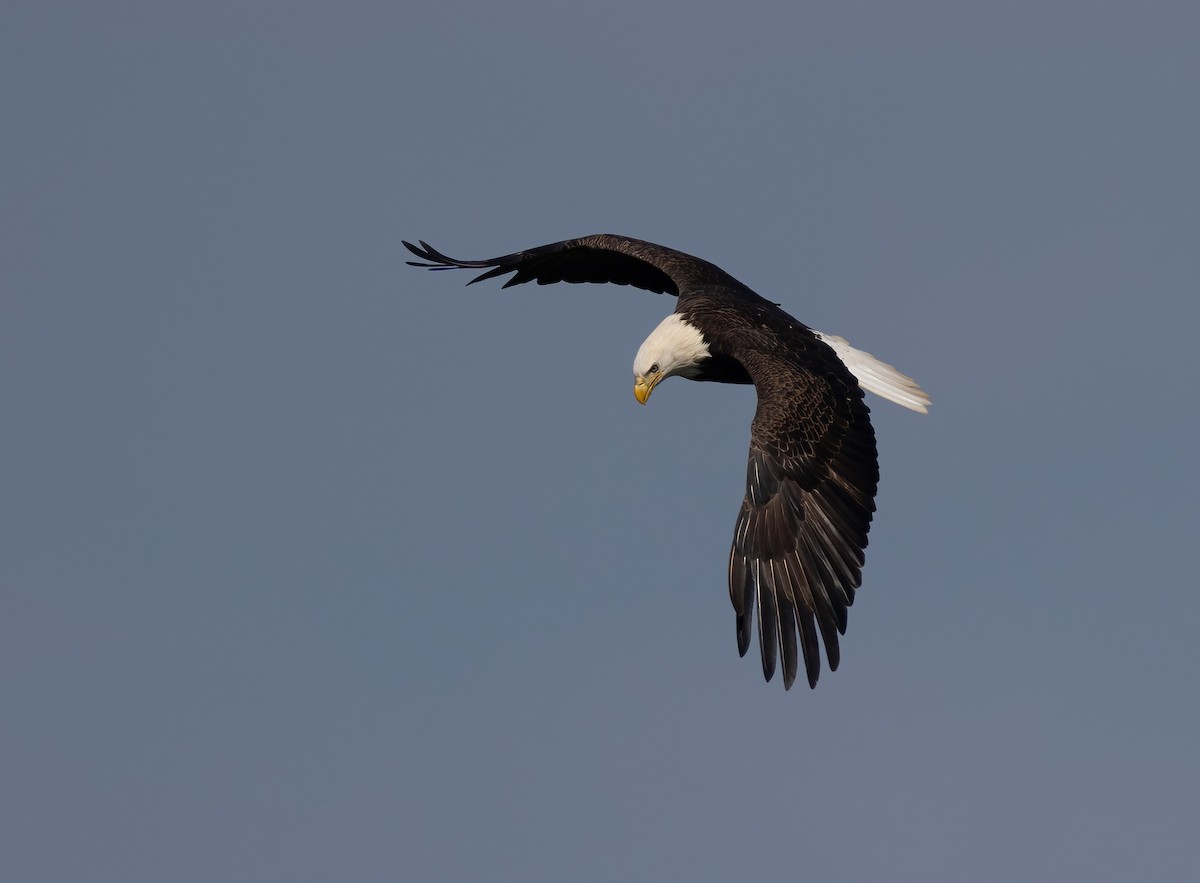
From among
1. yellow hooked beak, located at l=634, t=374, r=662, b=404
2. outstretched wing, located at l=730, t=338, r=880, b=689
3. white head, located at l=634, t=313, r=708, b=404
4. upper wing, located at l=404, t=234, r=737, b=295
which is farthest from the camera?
upper wing, located at l=404, t=234, r=737, b=295

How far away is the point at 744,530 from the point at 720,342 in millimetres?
1967

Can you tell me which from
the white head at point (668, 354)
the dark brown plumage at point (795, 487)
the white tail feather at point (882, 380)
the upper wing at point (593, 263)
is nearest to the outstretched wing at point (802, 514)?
the dark brown plumage at point (795, 487)

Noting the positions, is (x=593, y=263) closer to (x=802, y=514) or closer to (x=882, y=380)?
(x=882, y=380)

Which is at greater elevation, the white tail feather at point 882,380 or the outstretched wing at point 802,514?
the white tail feather at point 882,380

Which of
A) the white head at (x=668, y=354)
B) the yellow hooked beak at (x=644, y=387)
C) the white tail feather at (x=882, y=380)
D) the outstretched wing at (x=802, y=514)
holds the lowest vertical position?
the outstretched wing at (x=802, y=514)

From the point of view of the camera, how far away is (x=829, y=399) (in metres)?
10.7

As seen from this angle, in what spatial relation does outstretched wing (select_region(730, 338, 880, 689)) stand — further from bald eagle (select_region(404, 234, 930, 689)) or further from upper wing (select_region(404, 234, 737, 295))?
upper wing (select_region(404, 234, 737, 295))

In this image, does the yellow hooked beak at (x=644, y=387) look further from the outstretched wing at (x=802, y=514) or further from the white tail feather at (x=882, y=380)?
the outstretched wing at (x=802, y=514)

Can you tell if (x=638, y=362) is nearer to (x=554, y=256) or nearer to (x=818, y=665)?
(x=554, y=256)

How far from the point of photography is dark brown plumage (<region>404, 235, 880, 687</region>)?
31.9 feet

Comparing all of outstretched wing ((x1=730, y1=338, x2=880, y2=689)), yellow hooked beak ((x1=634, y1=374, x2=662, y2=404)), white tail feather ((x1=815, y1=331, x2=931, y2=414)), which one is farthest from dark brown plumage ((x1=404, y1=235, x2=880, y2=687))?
white tail feather ((x1=815, y1=331, x2=931, y2=414))

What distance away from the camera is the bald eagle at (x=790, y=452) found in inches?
384

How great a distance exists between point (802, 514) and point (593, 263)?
450cm

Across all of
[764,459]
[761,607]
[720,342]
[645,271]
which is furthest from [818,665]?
[645,271]
